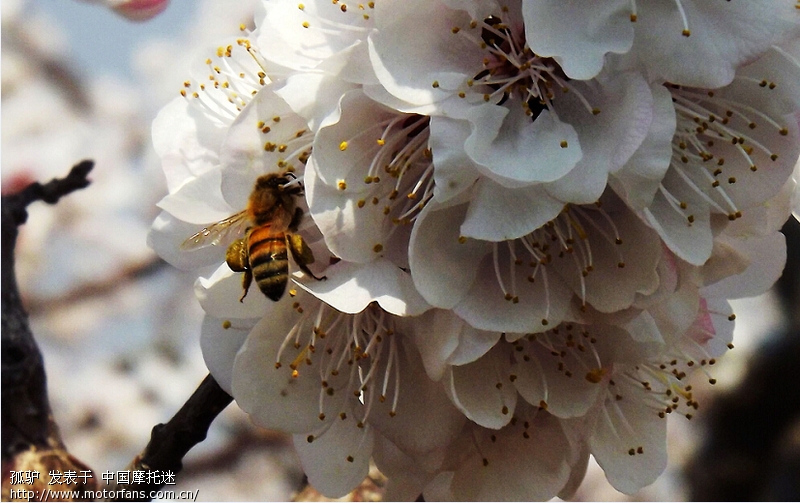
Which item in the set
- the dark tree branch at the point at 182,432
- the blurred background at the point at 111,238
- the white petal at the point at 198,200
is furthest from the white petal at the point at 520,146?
the blurred background at the point at 111,238

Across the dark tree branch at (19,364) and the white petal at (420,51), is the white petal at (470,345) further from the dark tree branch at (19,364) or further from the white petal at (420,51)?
the dark tree branch at (19,364)

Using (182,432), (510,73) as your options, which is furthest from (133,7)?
(510,73)

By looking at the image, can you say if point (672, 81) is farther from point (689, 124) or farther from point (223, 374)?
point (223, 374)

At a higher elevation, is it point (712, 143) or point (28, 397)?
point (712, 143)

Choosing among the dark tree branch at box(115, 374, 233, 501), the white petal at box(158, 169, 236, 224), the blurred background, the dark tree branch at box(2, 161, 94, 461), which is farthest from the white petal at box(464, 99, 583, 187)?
the dark tree branch at box(2, 161, 94, 461)

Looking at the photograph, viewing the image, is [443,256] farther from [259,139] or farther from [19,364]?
[19,364]

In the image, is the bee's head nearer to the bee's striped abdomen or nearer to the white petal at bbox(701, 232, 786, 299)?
the bee's striped abdomen
